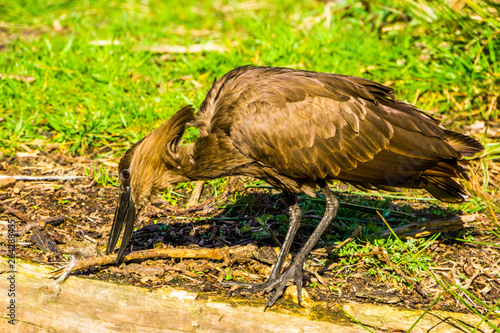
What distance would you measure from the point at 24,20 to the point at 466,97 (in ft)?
23.8

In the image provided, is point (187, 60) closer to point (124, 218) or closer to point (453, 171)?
point (124, 218)

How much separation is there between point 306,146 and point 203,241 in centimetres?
143

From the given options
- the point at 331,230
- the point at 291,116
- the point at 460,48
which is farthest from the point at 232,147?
the point at 460,48

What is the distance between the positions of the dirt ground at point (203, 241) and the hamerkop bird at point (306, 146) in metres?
0.31

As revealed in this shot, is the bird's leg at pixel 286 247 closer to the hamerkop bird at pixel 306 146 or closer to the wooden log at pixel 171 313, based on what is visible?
the hamerkop bird at pixel 306 146

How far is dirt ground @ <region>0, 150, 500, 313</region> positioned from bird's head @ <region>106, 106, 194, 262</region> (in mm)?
382

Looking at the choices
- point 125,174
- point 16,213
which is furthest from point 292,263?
point 16,213

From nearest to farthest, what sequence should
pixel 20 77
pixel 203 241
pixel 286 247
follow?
1. pixel 286 247
2. pixel 203 241
3. pixel 20 77

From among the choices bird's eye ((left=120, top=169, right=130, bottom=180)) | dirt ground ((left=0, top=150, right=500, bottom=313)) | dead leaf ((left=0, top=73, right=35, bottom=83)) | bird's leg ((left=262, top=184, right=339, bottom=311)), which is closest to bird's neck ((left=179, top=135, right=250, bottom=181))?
bird's eye ((left=120, top=169, right=130, bottom=180))

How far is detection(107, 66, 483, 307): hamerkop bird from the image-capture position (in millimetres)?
Result: 4320

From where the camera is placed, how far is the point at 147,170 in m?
4.69

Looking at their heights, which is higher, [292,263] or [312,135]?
[312,135]

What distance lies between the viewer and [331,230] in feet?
17.1

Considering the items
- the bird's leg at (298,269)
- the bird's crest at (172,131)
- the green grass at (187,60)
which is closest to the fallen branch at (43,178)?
the green grass at (187,60)
